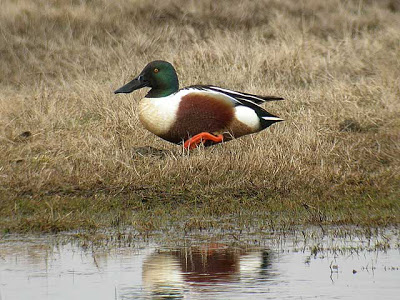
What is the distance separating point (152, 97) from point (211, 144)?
2.14 ft

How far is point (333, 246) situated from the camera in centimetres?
595

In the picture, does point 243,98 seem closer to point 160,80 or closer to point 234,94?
point 234,94

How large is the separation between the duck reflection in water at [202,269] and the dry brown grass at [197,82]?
2.50 feet

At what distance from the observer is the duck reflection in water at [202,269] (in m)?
5.06

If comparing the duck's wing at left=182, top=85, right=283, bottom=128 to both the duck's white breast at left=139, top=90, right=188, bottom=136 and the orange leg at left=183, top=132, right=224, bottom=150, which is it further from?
the orange leg at left=183, top=132, right=224, bottom=150

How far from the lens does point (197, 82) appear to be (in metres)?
11.2

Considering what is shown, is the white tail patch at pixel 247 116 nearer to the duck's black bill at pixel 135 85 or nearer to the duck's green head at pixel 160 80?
the duck's green head at pixel 160 80

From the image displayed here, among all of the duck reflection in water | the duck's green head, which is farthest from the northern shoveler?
the duck reflection in water

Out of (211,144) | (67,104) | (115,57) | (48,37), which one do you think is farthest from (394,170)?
(48,37)

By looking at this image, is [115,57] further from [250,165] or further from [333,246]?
[333,246]

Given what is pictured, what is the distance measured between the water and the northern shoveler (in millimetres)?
2057

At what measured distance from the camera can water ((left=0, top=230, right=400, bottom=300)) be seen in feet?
16.2

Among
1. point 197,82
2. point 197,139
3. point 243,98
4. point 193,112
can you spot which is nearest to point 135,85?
point 193,112

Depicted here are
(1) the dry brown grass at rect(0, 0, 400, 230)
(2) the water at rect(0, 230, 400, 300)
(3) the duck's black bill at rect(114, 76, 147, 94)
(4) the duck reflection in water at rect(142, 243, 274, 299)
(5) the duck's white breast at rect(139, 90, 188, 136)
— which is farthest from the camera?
(3) the duck's black bill at rect(114, 76, 147, 94)
